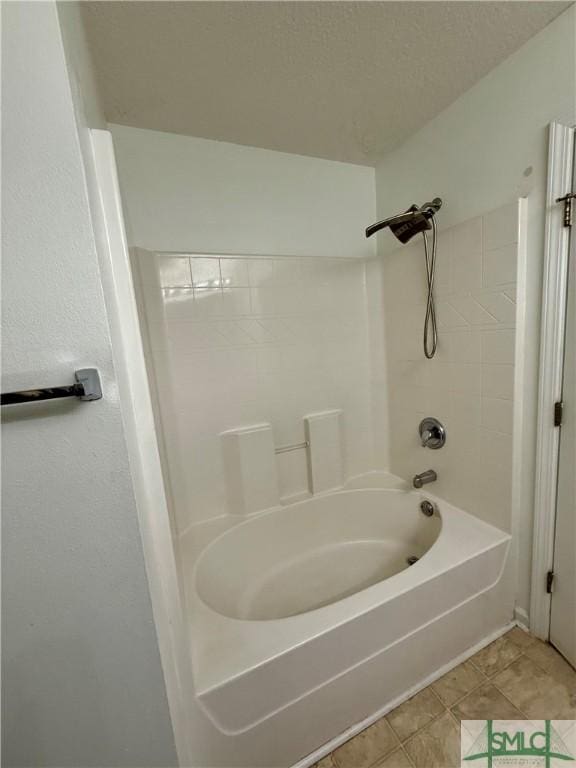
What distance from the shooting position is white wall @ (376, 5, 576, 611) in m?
1.01

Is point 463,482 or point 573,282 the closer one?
point 573,282

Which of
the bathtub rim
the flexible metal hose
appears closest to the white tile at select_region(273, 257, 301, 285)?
the flexible metal hose

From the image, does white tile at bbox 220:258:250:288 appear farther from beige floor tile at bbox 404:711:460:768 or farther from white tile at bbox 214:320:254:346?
beige floor tile at bbox 404:711:460:768

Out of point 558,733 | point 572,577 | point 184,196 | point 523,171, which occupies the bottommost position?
point 558,733

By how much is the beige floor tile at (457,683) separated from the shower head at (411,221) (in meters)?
1.85

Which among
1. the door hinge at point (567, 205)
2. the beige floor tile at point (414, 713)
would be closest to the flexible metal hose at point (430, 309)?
the door hinge at point (567, 205)

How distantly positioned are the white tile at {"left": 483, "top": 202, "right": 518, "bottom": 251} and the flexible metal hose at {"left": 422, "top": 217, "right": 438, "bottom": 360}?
228mm

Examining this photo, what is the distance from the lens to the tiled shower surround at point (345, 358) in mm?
1290

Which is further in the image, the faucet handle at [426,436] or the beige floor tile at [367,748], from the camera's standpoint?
the faucet handle at [426,436]

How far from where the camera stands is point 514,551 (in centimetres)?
131

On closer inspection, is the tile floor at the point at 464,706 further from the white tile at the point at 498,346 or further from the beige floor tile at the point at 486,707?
the white tile at the point at 498,346

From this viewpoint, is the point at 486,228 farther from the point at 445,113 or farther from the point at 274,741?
the point at 274,741

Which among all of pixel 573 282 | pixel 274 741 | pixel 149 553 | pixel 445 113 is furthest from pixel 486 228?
pixel 274 741

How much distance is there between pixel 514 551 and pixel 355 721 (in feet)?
2.99
